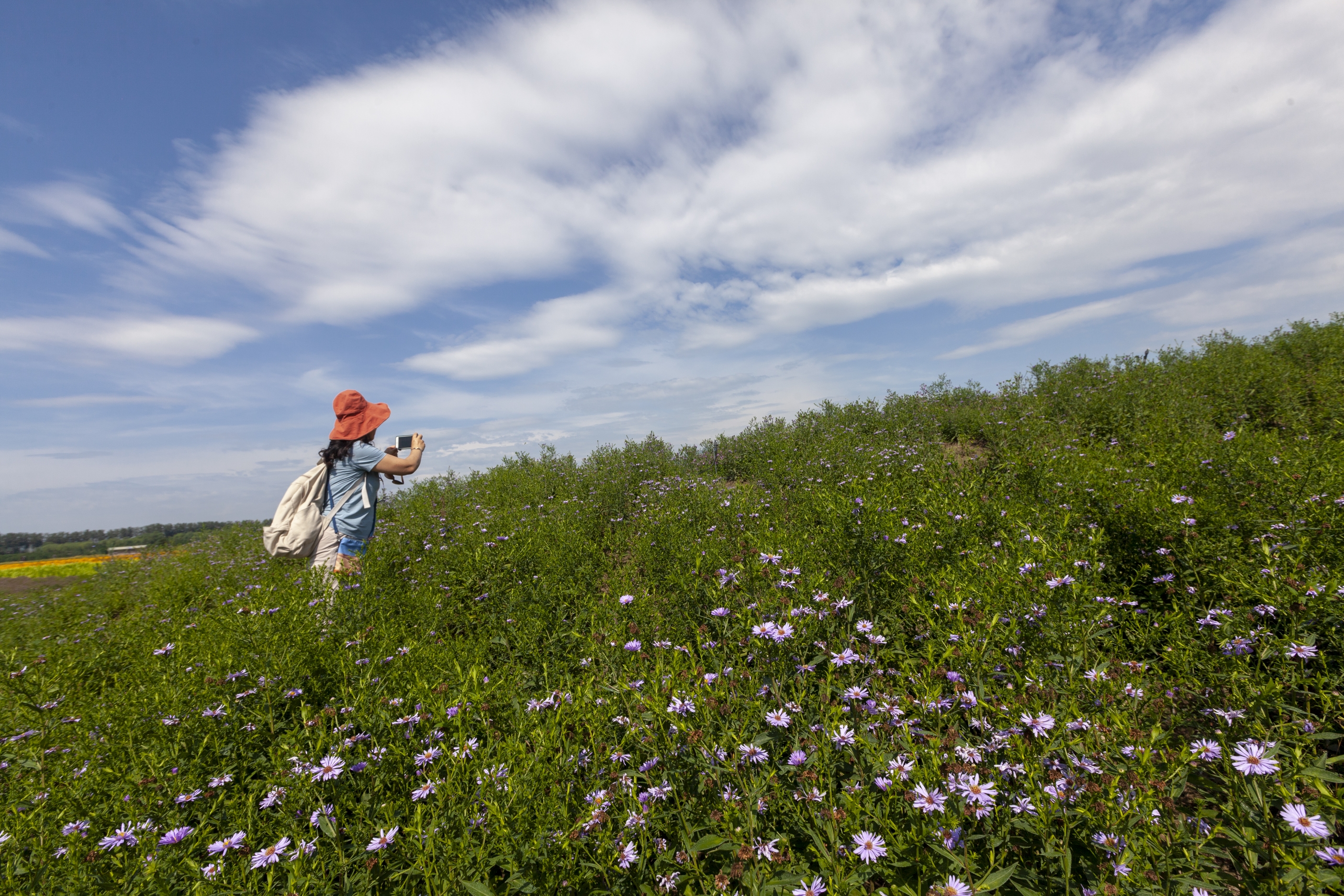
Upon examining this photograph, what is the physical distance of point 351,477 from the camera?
4.28 metres

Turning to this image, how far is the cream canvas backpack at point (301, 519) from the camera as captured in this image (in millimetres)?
4109

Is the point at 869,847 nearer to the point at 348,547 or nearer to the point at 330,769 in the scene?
the point at 330,769

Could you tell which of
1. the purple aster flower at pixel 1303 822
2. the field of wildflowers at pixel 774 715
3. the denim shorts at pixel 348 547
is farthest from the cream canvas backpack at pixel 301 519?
the purple aster flower at pixel 1303 822

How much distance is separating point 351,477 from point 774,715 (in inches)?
158

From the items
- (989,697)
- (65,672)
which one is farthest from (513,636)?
(989,697)

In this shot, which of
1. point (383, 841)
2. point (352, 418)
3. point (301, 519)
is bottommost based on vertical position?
point (383, 841)

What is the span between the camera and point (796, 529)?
4.07 meters

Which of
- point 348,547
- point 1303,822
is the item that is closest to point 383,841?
point 1303,822

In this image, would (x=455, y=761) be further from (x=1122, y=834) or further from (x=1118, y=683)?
(x=1118, y=683)

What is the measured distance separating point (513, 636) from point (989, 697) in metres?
2.72

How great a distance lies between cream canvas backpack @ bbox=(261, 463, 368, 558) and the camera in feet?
13.5

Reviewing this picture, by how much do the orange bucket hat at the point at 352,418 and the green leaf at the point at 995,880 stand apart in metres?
4.80

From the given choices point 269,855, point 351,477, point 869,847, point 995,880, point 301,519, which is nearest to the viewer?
point 995,880

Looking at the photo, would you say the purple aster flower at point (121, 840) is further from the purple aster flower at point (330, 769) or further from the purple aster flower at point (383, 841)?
the purple aster flower at point (383, 841)
